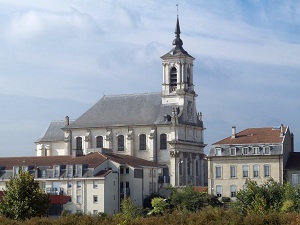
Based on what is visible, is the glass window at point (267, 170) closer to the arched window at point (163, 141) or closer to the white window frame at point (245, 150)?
the white window frame at point (245, 150)

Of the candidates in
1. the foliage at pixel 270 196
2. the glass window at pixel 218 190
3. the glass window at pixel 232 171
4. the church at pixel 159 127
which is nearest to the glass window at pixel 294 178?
the glass window at pixel 232 171

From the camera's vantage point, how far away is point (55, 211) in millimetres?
94500

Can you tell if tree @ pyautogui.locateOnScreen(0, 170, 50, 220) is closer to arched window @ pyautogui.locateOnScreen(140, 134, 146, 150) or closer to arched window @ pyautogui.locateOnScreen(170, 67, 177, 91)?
arched window @ pyautogui.locateOnScreen(140, 134, 146, 150)

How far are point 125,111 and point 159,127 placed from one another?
6.98 m

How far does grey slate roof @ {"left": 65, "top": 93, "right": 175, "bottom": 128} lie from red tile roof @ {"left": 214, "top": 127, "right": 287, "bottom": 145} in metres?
19.1

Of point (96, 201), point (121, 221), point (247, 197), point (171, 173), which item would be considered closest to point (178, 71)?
point (171, 173)

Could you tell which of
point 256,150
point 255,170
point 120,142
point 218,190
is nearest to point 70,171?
point 218,190

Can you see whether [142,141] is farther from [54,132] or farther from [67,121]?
[54,132]

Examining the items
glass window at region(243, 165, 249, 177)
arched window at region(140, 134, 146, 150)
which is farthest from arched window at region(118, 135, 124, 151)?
glass window at region(243, 165, 249, 177)

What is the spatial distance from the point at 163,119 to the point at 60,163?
20922 mm

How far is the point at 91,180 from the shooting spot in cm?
9694

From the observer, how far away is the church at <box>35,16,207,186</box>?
387ft

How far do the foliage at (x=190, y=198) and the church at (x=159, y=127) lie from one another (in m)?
16.6

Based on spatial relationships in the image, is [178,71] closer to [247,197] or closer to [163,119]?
[163,119]
